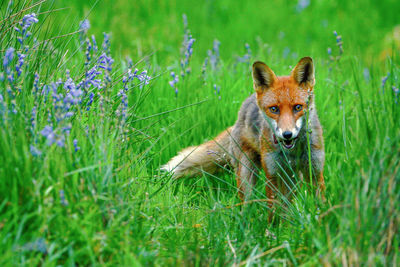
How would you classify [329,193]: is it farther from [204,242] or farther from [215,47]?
[215,47]

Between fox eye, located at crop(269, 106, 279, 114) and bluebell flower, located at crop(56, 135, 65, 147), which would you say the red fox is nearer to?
fox eye, located at crop(269, 106, 279, 114)

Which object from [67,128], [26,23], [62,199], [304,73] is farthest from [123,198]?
[304,73]

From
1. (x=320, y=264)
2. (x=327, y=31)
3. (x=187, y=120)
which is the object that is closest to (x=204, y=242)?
(x=320, y=264)

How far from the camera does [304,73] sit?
15.0ft

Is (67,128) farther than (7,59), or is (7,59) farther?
(7,59)

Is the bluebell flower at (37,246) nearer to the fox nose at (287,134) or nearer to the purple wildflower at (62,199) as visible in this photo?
the purple wildflower at (62,199)

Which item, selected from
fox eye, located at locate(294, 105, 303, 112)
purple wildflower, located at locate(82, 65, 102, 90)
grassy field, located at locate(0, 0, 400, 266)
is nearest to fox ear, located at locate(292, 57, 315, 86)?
fox eye, located at locate(294, 105, 303, 112)

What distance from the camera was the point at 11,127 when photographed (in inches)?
120

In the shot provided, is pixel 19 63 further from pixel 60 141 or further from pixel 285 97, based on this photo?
pixel 285 97

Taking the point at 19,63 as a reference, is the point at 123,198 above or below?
below

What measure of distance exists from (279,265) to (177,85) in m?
3.22

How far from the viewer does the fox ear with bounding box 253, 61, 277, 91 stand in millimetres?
4602

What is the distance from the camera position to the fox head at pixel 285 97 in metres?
4.20

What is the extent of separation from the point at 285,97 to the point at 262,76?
416mm
